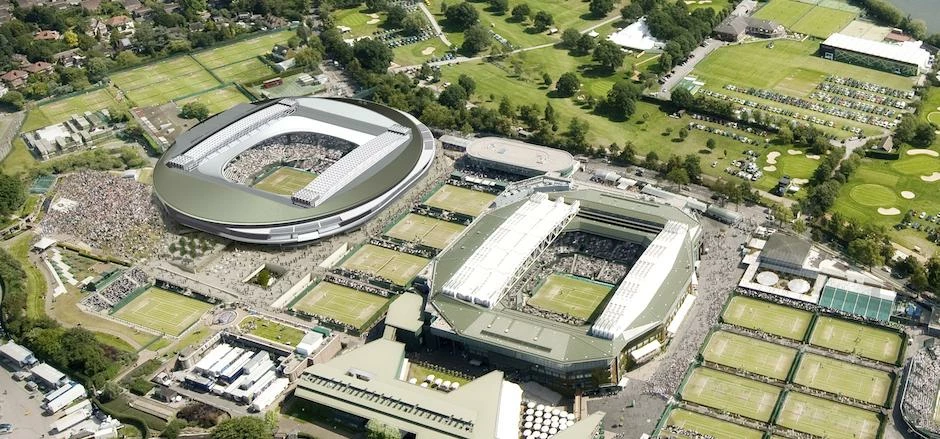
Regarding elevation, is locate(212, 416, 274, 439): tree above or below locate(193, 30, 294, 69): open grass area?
below

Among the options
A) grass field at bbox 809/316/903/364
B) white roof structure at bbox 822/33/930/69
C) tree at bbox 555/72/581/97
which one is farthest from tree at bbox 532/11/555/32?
grass field at bbox 809/316/903/364

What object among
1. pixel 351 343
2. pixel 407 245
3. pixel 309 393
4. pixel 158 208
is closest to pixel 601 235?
pixel 407 245

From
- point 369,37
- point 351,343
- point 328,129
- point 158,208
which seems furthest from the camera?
point 369,37

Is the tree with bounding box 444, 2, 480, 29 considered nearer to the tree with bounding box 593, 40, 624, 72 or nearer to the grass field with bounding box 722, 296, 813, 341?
the tree with bounding box 593, 40, 624, 72

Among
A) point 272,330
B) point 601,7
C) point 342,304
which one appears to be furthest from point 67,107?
point 601,7

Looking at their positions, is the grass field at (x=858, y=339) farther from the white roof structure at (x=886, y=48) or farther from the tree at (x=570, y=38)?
the tree at (x=570, y=38)

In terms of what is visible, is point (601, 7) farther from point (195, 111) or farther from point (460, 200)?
point (195, 111)

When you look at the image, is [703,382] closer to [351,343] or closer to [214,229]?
[351,343]
